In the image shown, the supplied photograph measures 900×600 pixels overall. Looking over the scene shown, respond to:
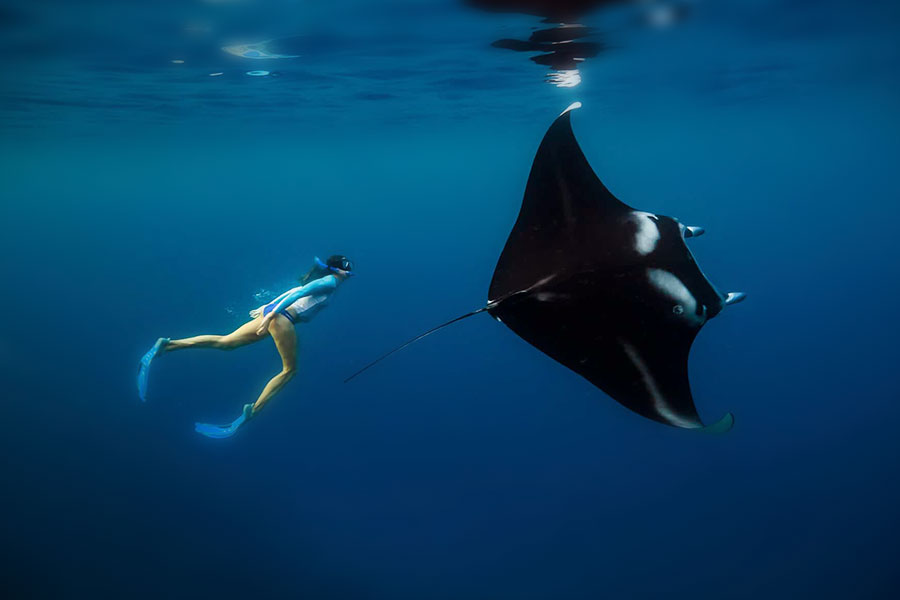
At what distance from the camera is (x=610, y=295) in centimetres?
361

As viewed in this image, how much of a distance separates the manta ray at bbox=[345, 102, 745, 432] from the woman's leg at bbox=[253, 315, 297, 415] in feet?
12.0

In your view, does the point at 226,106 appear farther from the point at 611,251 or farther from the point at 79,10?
the point at 611,251

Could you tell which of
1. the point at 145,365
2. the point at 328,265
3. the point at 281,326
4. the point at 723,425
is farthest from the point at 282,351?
the point at 723,425

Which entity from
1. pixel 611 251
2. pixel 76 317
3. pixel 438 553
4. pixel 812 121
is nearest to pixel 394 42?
pixel 611 251

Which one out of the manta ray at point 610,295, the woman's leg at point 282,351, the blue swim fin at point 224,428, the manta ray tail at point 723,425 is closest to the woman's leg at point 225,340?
the woman's leg at point 282,351

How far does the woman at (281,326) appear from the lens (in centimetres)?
659

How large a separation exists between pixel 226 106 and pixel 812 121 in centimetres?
2788

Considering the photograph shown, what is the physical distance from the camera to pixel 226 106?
53.9 feet

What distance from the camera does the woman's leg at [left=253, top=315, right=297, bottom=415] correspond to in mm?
6602

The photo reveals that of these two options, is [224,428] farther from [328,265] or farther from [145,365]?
[328,265]

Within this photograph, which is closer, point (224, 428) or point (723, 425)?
point (723, 425)

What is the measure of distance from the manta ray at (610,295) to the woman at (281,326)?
3.43m

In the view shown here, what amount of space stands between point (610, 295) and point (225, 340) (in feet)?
17.0

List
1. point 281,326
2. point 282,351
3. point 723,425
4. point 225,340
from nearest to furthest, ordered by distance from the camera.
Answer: point 723,425 → point 281,326 → point 282,351 → point 225,340
